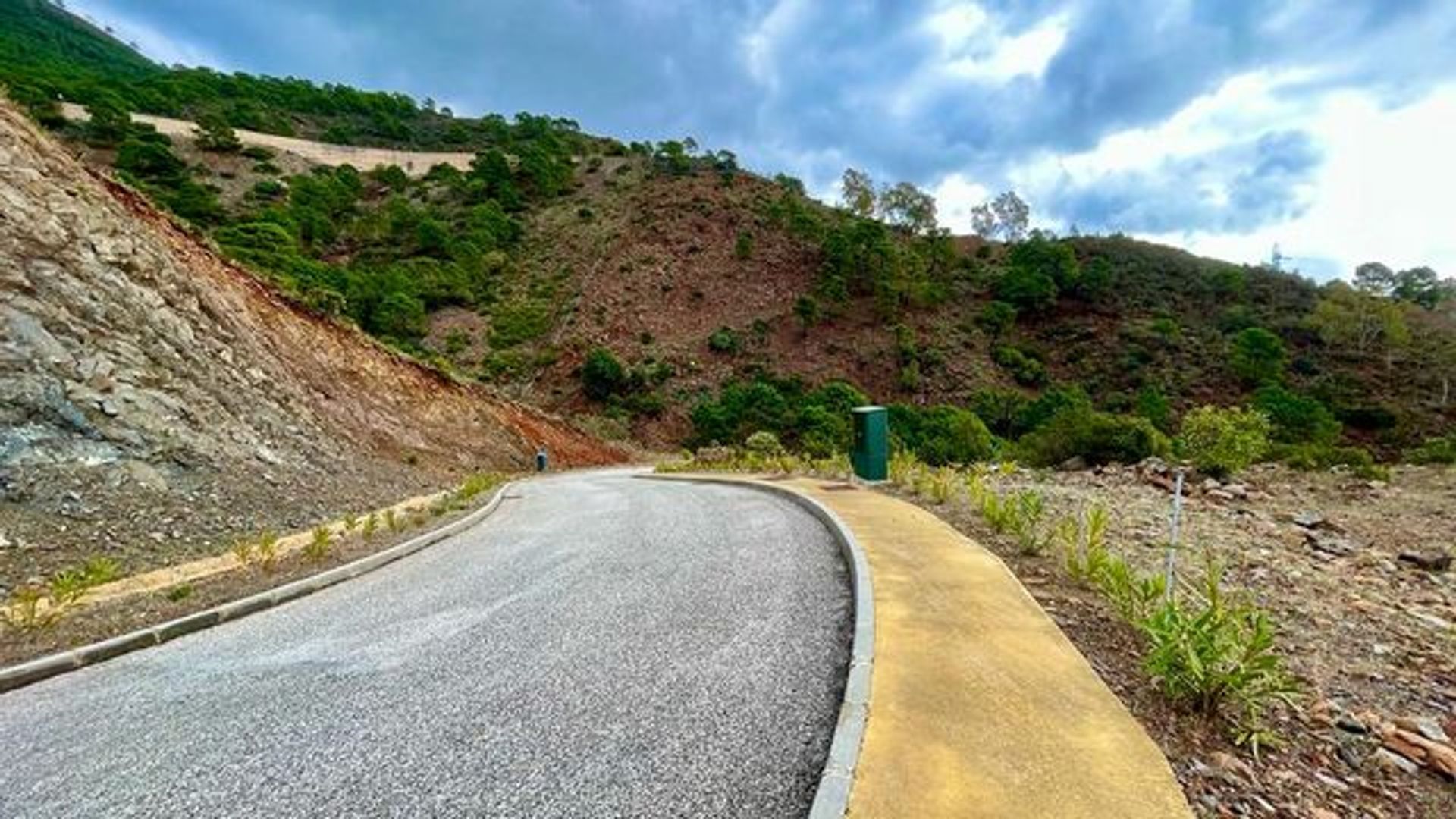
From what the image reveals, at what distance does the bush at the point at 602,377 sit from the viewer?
42031 mm

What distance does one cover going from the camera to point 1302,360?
4862cm

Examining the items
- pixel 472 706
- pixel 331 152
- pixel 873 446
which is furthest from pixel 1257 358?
pixel 331 152

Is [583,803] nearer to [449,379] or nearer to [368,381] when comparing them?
[368,381]

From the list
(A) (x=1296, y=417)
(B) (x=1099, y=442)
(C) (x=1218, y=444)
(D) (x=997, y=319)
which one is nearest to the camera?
(C) (x=1218, y=444)

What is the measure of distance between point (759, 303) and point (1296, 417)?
110 ft

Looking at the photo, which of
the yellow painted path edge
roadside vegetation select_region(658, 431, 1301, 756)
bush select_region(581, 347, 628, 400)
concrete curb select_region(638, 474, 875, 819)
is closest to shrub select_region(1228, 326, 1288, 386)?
bush select_region(581, 347, 628, 400)

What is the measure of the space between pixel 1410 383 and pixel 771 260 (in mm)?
44128

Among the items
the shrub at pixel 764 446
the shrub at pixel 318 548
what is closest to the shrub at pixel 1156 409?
the shrub at pixel 764 446

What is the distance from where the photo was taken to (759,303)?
53.5m

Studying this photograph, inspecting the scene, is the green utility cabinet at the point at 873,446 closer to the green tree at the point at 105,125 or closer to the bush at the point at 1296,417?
the bush at the point at 1296,417

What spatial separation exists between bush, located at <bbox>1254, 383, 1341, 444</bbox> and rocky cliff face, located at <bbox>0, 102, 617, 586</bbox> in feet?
130

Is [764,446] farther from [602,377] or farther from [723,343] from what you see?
[723,343]

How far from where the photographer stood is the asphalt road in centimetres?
365

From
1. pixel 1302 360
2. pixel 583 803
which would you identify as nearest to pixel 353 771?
pixel 583 803
